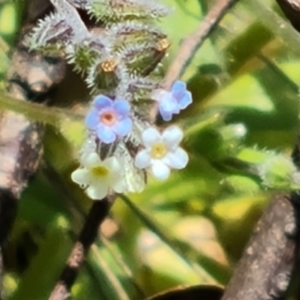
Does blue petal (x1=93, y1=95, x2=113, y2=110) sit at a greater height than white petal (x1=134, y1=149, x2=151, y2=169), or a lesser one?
greater

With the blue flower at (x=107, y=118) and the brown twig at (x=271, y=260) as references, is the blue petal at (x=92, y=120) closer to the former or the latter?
the blue flower at (x=107, y=118)

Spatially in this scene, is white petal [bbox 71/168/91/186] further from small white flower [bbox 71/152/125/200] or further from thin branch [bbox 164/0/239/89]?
thin branch [bbox 164/0/239/89]

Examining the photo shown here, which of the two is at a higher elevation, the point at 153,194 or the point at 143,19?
the point at 143,19

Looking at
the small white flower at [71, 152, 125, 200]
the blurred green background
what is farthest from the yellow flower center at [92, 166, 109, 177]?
the blurred green background

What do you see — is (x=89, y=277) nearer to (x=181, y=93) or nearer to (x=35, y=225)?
(x=35, y=225)

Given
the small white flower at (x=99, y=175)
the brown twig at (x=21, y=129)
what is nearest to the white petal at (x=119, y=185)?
the small white flower at (x=99, y=175)

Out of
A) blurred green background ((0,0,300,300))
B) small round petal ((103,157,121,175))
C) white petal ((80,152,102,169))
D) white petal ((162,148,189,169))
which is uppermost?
white petal ((162,148,189,169))

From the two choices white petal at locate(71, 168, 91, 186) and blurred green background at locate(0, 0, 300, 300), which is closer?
white petal at locate(71, 168, 91, 186)

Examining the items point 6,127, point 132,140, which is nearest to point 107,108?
point 132,140
